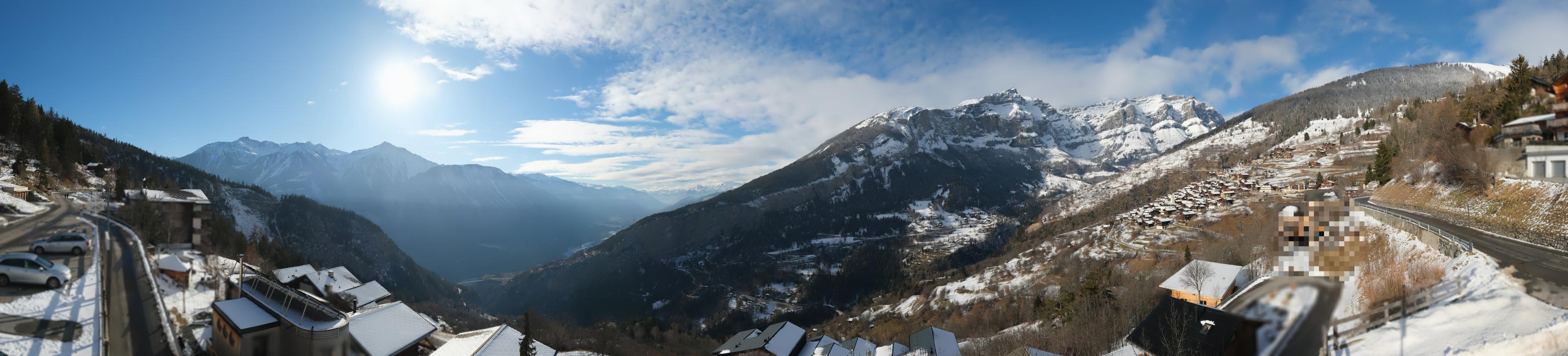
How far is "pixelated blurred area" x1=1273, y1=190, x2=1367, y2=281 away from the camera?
86.0 inches

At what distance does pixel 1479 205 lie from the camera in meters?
6.49

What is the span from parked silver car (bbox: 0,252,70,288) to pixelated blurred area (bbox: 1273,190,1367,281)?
17304 millimetres

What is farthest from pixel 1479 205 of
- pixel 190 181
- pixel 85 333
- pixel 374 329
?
pixel 190 181

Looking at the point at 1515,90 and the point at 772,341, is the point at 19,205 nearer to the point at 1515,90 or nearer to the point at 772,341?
the point at 1515,90

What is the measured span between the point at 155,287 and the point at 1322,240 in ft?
60.7

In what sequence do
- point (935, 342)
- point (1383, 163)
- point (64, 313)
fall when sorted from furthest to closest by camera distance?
point (935, 342)
point (1383, 163)
point (64, 313)

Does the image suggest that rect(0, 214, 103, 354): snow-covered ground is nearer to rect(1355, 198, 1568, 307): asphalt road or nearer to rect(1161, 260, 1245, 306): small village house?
rect(1355, 198, 1568, 307): asphalt road

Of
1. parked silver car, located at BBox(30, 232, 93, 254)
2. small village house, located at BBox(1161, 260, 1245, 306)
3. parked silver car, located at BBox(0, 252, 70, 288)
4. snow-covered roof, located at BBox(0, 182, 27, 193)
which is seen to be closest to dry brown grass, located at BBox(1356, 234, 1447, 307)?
small village house, located at BBox(1161, 260, 1245, 306)

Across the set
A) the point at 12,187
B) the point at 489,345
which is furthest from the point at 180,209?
the point at 489,345

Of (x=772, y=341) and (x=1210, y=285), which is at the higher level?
(x=1210, y=285)

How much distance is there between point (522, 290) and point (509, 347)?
99904mm

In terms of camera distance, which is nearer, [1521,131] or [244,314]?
[1521,131]

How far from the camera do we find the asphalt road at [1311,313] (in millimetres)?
2236

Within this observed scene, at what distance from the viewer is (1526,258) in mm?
5477
